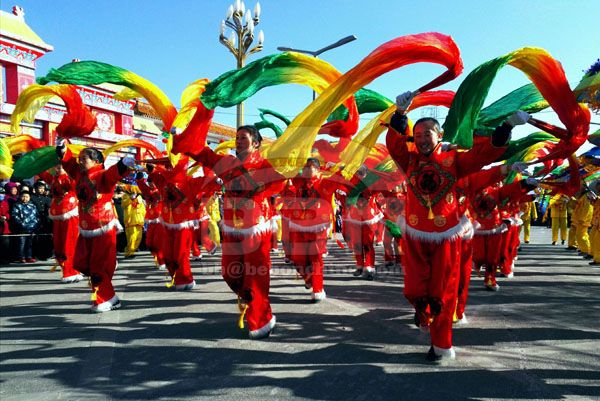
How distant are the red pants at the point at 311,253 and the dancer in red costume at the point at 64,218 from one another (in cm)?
383

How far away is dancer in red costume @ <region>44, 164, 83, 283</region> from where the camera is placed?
6.95 metres

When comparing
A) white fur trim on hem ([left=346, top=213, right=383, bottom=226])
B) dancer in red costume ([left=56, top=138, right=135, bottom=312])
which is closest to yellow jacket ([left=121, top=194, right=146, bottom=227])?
dancer in red costume ([left=56, top=138, right=135, bottom=312])

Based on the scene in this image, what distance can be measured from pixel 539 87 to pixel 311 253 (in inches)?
118

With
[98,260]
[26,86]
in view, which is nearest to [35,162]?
[98,260]

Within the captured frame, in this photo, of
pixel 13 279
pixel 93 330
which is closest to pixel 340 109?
pixel 93 330

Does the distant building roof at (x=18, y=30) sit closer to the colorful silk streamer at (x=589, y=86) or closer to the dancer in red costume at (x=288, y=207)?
the dancer in red costume at (x=288, y=207)

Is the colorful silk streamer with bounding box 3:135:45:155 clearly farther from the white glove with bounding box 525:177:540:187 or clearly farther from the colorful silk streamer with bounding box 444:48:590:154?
the white glove with bounding box 525:177:540:187

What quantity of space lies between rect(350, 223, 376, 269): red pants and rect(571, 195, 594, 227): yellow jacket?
18.5 feet

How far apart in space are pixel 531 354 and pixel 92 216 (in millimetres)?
4534

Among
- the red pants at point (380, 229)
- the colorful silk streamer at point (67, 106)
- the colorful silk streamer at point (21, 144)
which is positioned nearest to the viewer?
the colorful silk streamer at point (67, 106)

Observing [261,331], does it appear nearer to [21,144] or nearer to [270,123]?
[270,123]

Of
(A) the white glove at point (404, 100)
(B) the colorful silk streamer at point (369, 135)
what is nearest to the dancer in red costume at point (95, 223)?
(B) the colorful silk streamer at point (369, 135)

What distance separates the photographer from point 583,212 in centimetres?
991

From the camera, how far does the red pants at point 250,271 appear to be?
3.84 meters
